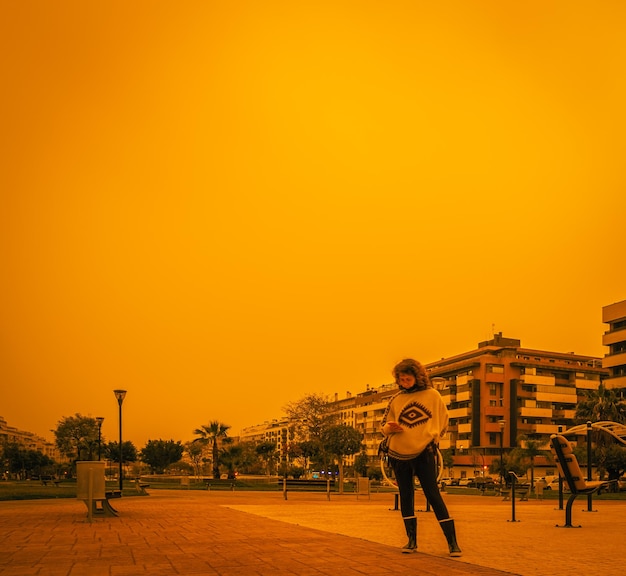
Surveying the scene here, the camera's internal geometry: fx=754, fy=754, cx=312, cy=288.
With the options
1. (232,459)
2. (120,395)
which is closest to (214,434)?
(232,459)

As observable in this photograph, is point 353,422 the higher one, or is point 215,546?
point 215,546

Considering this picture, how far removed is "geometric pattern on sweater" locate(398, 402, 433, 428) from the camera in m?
6.61

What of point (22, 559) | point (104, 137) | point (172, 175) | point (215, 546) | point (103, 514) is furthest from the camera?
point (172, 175)

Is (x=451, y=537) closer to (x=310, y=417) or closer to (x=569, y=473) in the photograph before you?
(x=569, y=473)

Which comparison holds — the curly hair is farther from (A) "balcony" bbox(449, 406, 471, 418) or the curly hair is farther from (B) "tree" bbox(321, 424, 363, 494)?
(A) "balcony" bbox(449, 406, 471, 418)

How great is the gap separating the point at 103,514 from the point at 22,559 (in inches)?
289

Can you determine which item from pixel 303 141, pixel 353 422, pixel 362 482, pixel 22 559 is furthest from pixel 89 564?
pixel 353 422

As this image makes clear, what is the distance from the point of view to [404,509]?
22.5 ft

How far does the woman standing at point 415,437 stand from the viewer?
258 inches

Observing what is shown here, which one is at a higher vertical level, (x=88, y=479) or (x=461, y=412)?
(x=88, y=479)

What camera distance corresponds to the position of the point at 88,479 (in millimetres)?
12047

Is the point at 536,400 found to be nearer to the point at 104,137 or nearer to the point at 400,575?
the point at 104,137

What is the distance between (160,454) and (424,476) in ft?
296

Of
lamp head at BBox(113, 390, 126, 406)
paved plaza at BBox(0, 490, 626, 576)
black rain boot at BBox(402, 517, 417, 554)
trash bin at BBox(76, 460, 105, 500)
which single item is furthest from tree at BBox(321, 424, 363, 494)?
black rain boot at BBox(402, 517, 417, 554)
